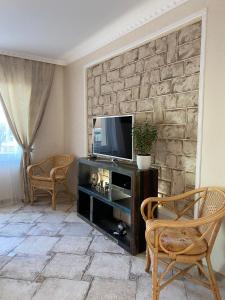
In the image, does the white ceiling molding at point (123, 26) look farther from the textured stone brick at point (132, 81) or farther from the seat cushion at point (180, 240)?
the seat cushion at point (180, 240)

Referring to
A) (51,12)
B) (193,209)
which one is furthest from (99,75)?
(193,209)

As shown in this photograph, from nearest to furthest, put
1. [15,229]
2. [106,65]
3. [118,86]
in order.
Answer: [15,229] → [118,86] → [106,65]

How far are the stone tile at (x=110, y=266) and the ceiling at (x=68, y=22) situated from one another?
248cm

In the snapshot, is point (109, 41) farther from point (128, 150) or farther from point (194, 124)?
point (194, 124)

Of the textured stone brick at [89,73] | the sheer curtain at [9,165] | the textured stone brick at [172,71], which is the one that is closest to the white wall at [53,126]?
the sheer curtain at [9,165]

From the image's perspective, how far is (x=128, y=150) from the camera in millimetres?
2617

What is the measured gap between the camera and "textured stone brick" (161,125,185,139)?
2.28 metres

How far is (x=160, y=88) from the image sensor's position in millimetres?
2473

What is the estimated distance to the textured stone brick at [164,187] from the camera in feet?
8.04

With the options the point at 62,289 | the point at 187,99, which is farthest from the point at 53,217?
the point at 187,99

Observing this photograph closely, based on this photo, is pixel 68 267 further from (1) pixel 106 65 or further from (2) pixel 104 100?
(1) pixel 106 65

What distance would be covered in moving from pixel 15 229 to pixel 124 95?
7.02 ft

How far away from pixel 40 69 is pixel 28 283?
3.31 meters

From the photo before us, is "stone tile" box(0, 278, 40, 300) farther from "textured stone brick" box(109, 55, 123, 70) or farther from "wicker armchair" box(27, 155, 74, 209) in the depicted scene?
"textured stone brick" box(109, 55, 123, 70)
